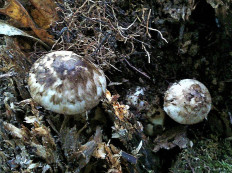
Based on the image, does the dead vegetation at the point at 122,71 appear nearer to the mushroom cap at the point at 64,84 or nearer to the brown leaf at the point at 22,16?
the brown leaf at the point at 22,16

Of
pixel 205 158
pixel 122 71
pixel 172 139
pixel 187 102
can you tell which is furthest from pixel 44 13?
pixel 205 158

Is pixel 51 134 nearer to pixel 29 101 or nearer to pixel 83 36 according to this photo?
pixel 29 101

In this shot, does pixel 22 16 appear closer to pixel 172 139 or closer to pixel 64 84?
pixel 64 84

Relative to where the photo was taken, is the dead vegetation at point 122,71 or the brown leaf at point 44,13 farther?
the brown leaf at point 44,13

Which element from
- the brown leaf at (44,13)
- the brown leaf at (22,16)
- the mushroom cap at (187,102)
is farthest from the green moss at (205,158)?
the brown leaf at (44,13)

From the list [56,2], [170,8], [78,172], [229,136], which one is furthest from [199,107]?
[56,2]

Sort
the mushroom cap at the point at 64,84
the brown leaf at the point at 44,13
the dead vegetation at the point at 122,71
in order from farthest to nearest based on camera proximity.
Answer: the brown leaf at the point at 44,13 < the dead vegetation at the point at 122,71 < the mushroom cap at the point at 64,84
